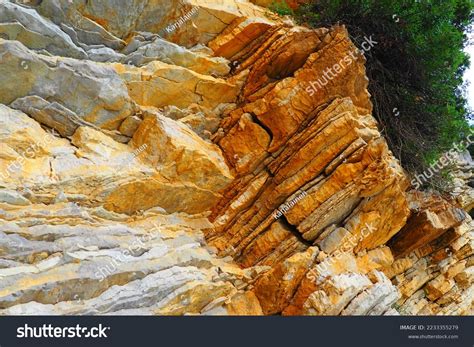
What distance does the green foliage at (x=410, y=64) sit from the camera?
40.9ft

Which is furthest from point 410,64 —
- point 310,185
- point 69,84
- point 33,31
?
point 33,31

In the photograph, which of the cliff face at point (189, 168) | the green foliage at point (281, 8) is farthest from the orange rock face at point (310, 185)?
the green foliage at point (281, 8)

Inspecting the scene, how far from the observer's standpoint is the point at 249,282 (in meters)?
9.17

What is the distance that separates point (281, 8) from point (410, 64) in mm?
4655

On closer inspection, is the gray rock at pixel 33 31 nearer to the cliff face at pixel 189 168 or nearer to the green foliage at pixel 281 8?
the cliff face at pixel 189 168

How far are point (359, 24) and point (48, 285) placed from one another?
38.4 feet

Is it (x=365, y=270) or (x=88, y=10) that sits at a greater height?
(x=88, y=10)

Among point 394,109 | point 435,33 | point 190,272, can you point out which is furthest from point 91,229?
point 435,33

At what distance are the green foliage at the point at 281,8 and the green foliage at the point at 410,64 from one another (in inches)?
14.7

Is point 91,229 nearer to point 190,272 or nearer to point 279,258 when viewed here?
point 190,272
